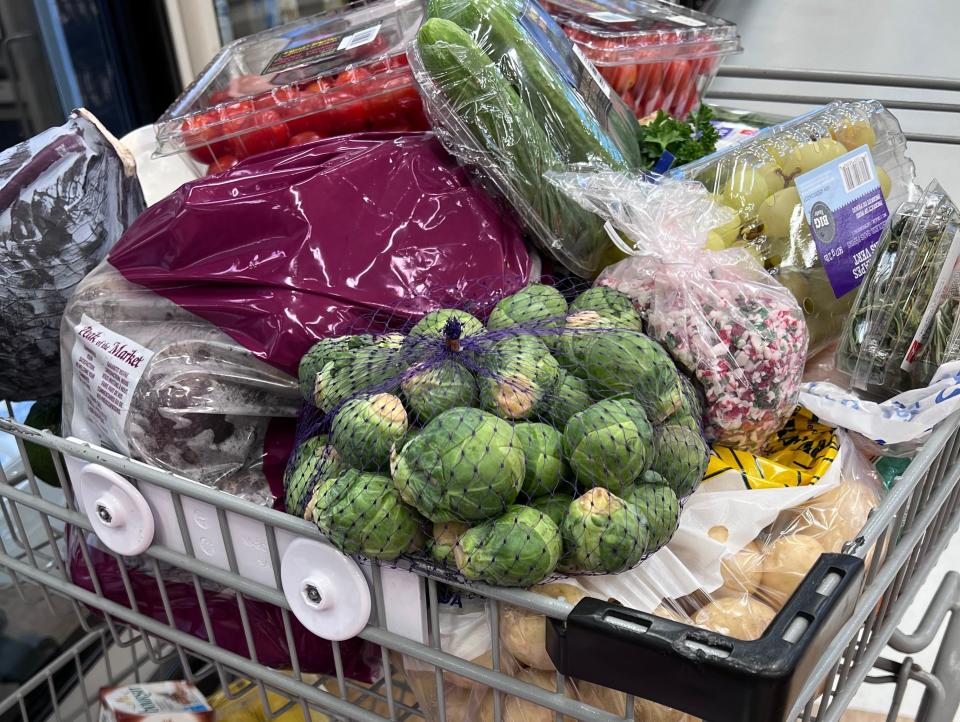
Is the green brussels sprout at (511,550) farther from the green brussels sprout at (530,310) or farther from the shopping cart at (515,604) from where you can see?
the green brussels sprout at (530,310)

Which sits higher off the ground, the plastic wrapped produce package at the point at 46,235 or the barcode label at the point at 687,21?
the barcode label at the point at 687,21

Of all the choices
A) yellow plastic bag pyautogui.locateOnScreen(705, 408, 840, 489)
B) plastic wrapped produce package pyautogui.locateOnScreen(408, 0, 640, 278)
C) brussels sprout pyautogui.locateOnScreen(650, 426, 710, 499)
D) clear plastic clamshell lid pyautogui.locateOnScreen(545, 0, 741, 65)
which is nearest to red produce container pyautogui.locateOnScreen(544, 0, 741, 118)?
clear plastic clamshell lid pyautogui.locateOnScreen(545, 0, 741, 65)

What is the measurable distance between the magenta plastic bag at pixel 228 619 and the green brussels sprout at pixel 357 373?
0.22 meters

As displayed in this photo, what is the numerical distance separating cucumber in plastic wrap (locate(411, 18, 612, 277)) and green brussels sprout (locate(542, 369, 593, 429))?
0.28 meters

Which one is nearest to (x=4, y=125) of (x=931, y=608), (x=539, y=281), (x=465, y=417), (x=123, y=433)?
(x=123, y=433)

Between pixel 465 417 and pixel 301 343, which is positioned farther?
pixel 301 343

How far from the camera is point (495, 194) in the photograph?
87 centimetres

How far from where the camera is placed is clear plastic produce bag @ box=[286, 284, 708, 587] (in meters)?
0.53

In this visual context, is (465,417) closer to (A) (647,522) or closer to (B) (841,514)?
(A) (647,522)

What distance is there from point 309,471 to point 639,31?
775 mm

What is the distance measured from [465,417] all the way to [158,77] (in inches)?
50.6

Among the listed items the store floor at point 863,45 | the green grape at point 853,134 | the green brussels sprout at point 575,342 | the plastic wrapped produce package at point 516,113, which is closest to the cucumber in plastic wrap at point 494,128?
the plastic wrapped produce package at point 516,113

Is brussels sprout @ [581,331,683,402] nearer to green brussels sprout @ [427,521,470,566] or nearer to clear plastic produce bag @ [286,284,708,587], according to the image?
clear plastic produce bag @ [286,284,708,587]

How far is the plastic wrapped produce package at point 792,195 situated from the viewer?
0.86 meters
